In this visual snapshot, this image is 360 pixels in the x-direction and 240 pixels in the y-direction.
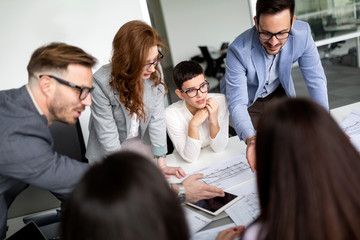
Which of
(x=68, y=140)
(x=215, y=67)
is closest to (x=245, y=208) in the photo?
(x=68, y=140)

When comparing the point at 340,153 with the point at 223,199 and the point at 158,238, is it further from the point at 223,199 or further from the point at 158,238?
the point at 223,199

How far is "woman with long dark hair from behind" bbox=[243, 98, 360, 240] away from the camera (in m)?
0.63

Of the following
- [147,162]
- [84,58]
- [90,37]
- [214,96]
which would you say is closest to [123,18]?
[90,37]

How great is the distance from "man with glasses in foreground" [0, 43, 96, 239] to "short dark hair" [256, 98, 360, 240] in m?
0.63

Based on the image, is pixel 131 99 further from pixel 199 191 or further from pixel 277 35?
pixel 277 35

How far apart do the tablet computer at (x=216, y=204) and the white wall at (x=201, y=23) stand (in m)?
6.75

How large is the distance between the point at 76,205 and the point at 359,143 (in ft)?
4.44

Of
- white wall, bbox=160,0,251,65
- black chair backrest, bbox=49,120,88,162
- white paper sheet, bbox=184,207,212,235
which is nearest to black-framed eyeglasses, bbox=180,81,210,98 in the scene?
black chair backrest, bbox=49,120,88,162

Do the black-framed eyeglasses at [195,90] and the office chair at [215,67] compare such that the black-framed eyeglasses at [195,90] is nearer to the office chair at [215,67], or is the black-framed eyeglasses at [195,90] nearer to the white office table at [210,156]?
the white office table at [210,156]

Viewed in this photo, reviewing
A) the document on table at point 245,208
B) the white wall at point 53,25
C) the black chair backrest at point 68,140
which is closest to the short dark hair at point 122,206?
the document on table at point 245,208

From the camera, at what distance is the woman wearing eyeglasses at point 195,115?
1726mm

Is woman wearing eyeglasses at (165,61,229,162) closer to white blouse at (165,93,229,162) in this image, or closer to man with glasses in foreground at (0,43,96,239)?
white blouse at (165,93,229,162)

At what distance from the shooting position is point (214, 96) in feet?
6.57

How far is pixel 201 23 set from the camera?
756 centimetres
